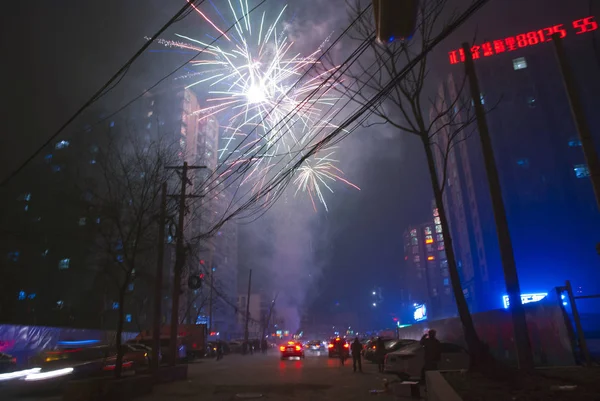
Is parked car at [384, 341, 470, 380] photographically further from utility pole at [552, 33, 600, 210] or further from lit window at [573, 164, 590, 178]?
lit window at [573, 164, 590, 178]

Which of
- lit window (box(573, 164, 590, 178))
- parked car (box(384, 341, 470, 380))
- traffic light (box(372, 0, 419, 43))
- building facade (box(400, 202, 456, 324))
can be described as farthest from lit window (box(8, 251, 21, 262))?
building facade (box(400, 202, 456, 324))

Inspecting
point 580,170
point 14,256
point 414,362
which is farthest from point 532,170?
point 14,256

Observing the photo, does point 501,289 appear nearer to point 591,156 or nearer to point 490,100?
point 490,100

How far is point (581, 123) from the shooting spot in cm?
941

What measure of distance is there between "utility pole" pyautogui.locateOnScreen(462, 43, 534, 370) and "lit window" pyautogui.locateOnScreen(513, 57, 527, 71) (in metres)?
55.0

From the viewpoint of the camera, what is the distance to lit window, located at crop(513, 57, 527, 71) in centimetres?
5717

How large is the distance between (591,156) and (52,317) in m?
54.0

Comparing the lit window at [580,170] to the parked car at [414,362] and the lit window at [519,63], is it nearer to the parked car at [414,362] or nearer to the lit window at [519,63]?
the lit window at [519,63]

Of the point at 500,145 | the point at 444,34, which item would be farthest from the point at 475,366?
the point at 500,145

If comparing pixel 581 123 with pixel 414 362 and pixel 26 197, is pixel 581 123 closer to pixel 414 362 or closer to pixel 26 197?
pixel 414 362

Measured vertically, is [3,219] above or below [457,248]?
above

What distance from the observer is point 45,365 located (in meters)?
16.8

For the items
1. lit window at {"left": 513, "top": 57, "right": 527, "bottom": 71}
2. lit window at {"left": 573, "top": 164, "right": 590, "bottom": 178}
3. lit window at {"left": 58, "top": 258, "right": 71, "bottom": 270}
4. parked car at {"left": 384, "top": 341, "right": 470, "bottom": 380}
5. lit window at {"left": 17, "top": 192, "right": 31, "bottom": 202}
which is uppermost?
lit window at {"left": 513, "top": 57, "right": 527, "bottom": 71}

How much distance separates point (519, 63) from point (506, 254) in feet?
191
